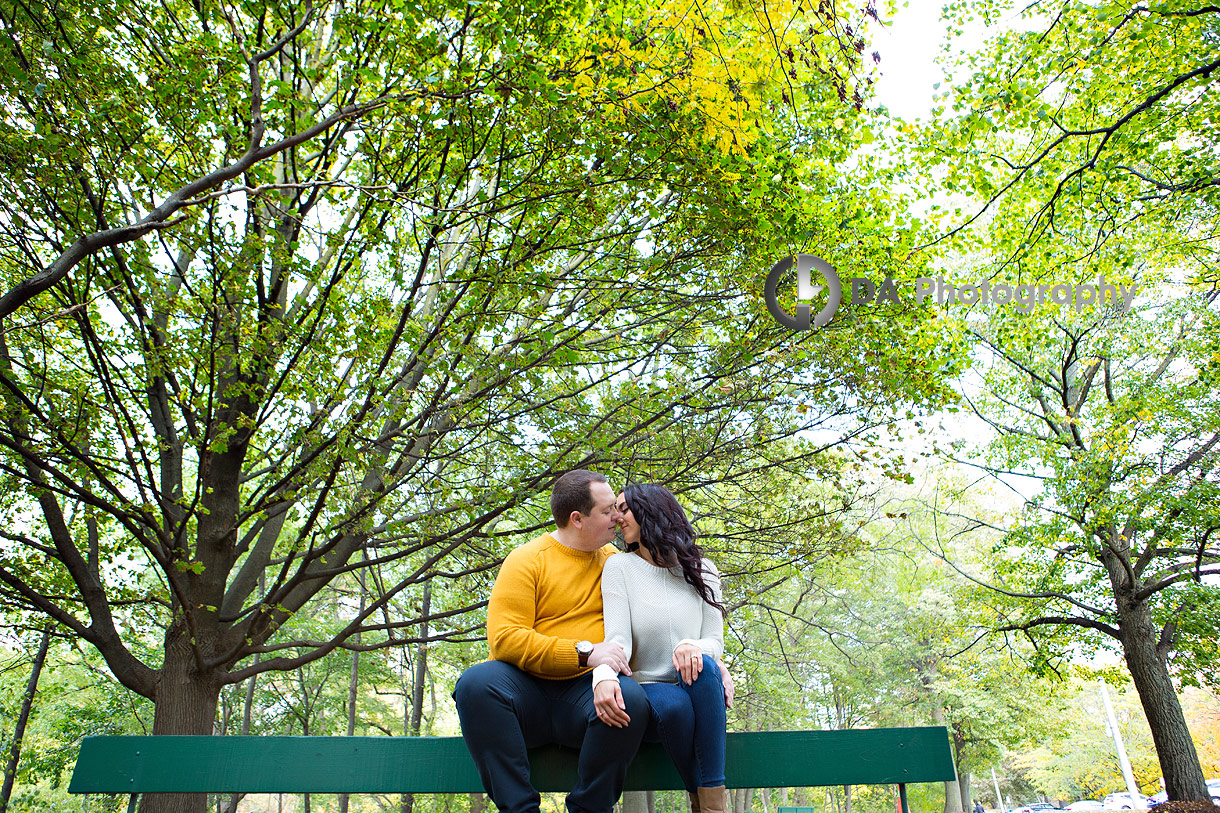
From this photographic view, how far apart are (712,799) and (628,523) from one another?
91 cm

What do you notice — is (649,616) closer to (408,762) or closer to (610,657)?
(610,657)

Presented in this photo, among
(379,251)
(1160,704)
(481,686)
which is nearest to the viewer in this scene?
(481,686)

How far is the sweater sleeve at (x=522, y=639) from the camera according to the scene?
2373mm

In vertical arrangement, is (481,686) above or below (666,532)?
below

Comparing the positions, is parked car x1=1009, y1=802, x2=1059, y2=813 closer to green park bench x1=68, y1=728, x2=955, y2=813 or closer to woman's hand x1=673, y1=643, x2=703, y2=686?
green park bench x1=68, y1=728, x2=955, y2=813

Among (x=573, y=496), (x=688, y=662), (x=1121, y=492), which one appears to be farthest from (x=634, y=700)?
(x=1121, y=492)

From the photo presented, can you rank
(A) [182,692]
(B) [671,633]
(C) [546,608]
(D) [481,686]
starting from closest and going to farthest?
(D) [481,686] < (B) [671,633] < (C) [546,608] < (A) [182,692]

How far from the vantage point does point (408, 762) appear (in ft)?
8.16

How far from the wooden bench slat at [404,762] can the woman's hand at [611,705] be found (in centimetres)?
48

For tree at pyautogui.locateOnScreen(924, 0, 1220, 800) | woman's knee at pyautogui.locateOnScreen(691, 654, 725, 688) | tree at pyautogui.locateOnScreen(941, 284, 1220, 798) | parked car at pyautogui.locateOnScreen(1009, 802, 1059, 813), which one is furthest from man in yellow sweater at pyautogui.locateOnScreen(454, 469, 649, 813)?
parked car at pyautogui.locateOnScreen(1009, 802, 1059, 813)

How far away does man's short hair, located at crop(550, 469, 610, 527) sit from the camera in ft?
8.71

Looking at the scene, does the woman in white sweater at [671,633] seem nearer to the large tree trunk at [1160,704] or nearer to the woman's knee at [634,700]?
the woman's knee at [634,700]

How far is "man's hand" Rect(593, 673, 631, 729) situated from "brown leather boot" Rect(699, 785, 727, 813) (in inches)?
13.7

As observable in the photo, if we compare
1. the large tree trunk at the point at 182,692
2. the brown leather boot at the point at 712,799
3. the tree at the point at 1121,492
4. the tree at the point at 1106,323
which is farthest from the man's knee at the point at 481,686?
the tree at the point at 1121,492
